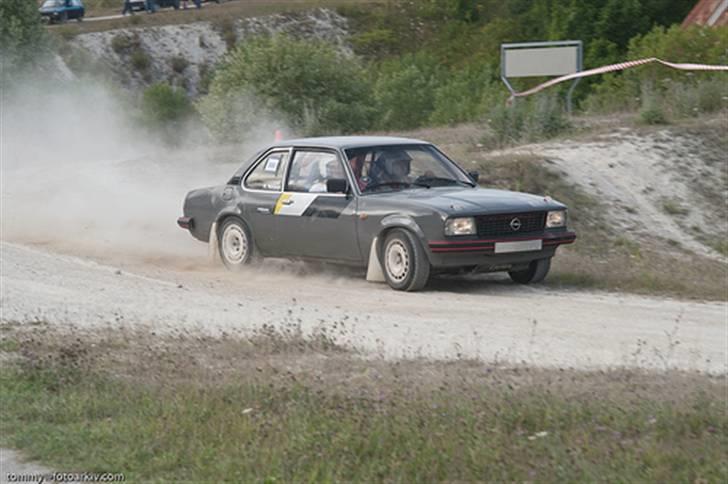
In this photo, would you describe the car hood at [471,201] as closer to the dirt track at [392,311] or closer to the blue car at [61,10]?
the dirt track at [392,311]

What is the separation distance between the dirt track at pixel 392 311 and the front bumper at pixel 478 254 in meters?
0.33

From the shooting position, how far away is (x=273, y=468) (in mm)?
6309

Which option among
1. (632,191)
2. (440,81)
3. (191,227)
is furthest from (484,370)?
(440,81)

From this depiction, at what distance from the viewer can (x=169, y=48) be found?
76.9 metres

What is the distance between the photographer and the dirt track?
9.70 metres

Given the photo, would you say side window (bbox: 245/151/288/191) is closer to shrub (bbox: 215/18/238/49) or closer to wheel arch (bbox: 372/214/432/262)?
wheel arch (bbox: 372/214/432/262)

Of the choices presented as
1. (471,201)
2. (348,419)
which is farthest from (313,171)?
(348,419)

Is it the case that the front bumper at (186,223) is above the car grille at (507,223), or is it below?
below

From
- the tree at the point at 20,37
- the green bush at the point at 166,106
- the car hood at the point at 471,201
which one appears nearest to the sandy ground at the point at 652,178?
the car hood at the point at 471,201

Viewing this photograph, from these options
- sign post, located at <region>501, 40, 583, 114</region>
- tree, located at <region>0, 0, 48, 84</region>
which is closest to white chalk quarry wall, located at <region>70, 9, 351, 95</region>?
tree, located at <region>0, 0, 48, 84</region>

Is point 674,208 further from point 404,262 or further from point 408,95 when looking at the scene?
point 408,95

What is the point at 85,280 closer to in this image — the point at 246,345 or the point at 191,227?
the point at 191,227

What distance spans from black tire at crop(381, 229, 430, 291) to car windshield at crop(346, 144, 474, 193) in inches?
32.1

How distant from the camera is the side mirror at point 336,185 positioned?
44.8ft
